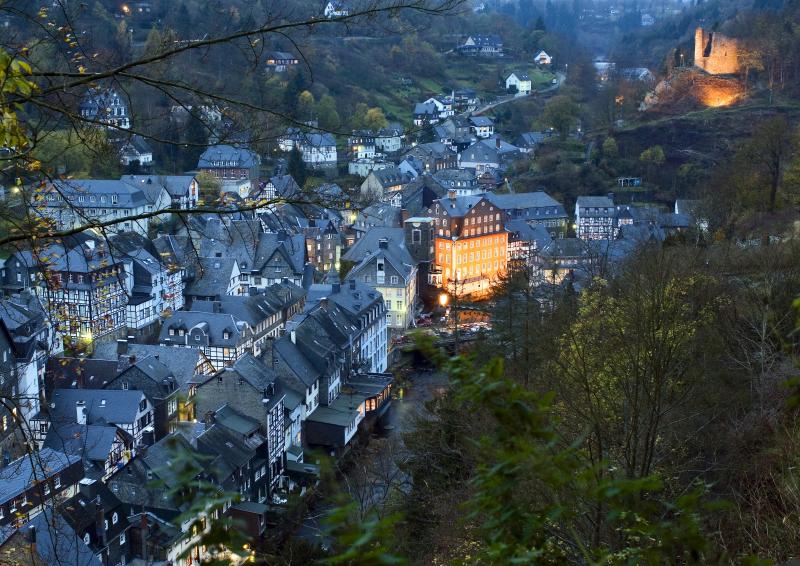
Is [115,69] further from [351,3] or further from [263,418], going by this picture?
[263,418]

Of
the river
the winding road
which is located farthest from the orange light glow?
the river

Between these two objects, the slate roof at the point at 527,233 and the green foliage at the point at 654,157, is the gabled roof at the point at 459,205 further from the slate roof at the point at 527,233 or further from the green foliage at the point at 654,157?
the green foliage at the point at 654,157

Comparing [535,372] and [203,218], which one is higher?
[535,372]

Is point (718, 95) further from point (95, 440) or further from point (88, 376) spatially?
point (95, 440)

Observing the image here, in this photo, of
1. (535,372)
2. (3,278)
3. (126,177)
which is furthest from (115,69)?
(126,177)

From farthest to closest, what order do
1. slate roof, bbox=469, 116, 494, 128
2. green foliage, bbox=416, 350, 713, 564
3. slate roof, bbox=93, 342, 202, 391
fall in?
slate roof, bbox=469, 116, 494, 128
slate roof, bbox=93, 342, 202, 391
green foliage, bbox=416, 350, 713, 564

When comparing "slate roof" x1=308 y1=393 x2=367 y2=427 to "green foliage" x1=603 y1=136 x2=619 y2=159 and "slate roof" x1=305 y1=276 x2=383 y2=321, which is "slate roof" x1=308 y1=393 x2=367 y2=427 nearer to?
"slate roof" x1=305 y1=276 x2=383 y2=321

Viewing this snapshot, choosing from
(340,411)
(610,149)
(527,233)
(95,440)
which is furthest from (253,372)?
(610,149)
